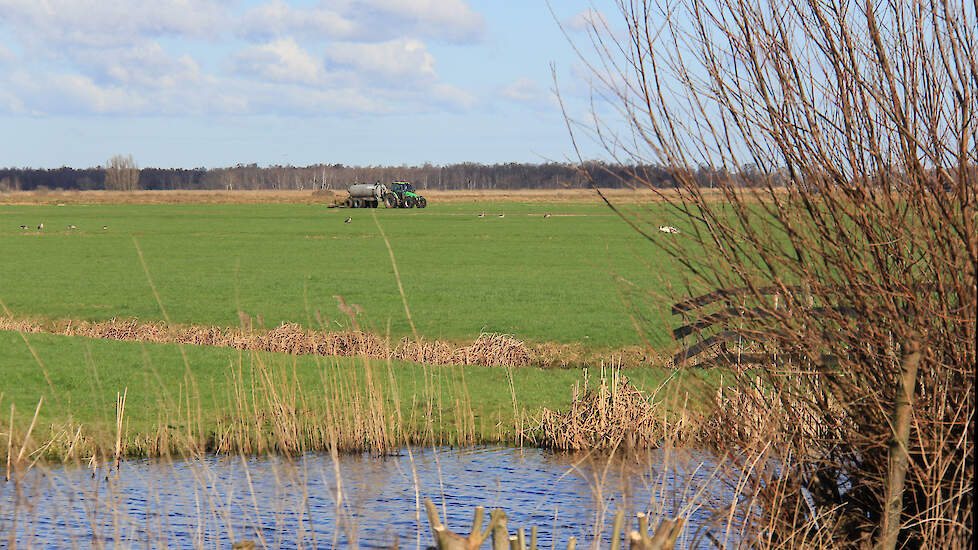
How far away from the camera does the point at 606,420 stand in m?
13.1

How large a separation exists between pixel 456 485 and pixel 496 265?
33.3 metres

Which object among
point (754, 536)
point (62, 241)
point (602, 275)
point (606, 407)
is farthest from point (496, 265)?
point (754, 536)

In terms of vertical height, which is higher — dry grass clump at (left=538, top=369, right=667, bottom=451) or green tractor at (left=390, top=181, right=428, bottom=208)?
green tractor at (left=390, top=181, right=428, bottom=208)

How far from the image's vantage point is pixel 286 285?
36031 mm

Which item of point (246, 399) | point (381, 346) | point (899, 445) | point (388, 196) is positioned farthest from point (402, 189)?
point (899, 445)

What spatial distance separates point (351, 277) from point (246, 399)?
23.1 metres

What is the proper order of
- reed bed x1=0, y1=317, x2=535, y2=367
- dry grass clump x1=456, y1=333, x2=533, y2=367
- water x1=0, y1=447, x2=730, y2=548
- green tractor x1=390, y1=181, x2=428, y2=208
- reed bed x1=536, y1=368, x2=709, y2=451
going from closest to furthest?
water x1=0, y1=447, x2=730, y2=548
reed bed x1=536, y1=368, x2=709, y2=451
reed bed x1=0, y1=317, x2=535, y2=367
dry grass clump x1=456, y1=333, x2=533, y2=367
green tractor x1=390, y1=181, x2=428, y2=208

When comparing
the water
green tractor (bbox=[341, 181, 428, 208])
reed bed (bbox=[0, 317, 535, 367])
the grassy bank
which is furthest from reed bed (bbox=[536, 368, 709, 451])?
green tractor (bbox=[341, 181, 428, 208])

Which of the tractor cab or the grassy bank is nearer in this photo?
the grassy bank

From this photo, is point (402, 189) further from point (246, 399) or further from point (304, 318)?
point (246, 399)

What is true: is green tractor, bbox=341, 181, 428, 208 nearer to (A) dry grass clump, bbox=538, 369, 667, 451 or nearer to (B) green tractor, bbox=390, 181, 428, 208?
(B) green tractor, bbox=390, 181, 428, 208

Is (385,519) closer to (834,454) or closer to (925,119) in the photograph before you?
(834,454)

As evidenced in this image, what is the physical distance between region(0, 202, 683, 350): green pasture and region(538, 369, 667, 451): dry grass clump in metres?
1.17

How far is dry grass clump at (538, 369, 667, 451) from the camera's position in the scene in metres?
12.9
